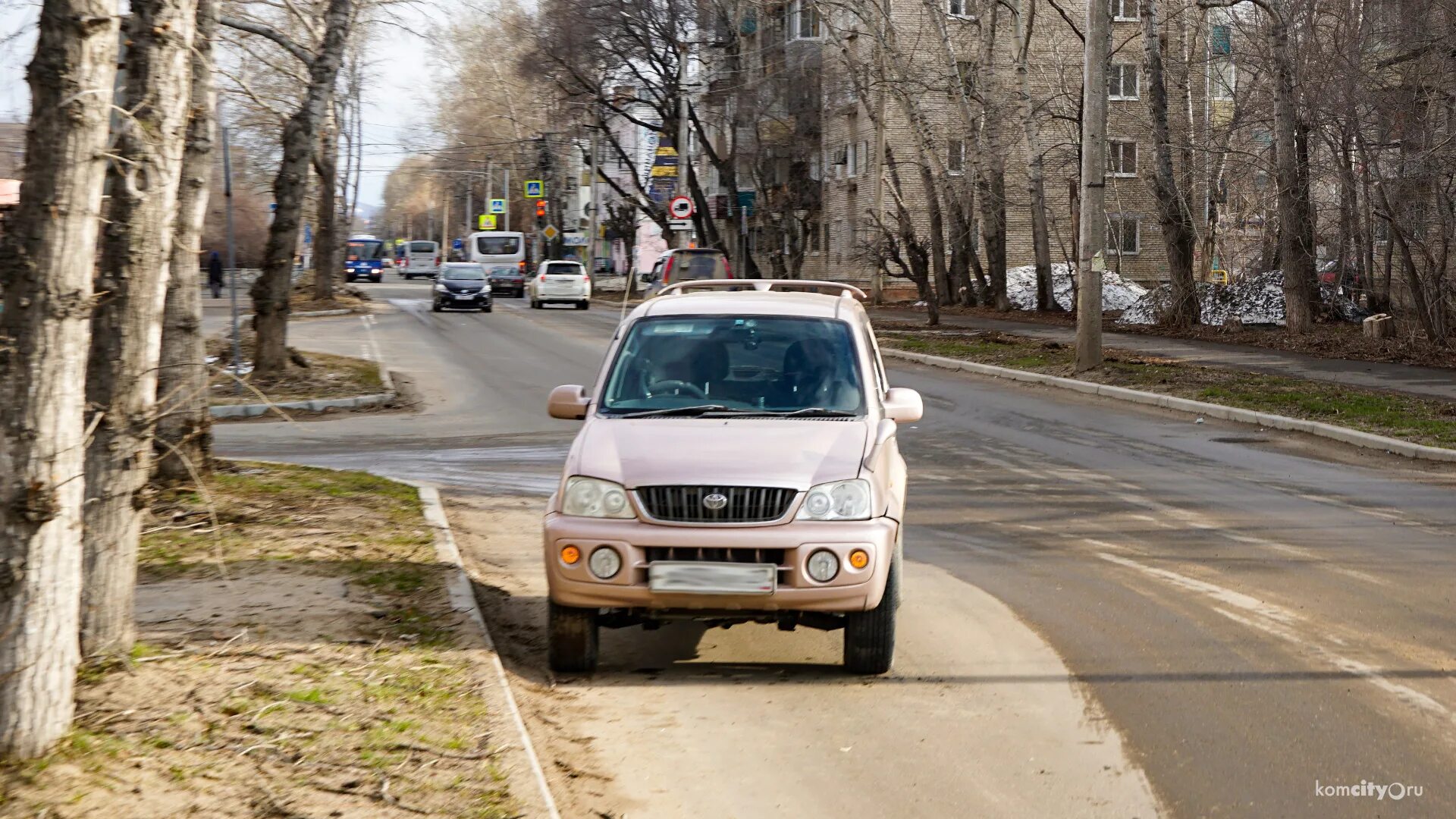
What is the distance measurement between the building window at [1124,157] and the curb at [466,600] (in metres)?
43.9

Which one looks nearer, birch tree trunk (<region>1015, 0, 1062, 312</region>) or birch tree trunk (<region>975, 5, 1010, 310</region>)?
birch tree trunk (<region>1015, 0, 1062, 312</region>)

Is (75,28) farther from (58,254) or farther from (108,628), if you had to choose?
(108,628)

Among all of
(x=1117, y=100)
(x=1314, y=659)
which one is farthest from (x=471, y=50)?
(x=1314, y=659)

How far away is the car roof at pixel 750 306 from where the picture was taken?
7.69m

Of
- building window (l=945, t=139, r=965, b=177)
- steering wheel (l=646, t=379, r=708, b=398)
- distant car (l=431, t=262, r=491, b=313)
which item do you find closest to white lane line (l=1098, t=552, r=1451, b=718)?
steering wheel (l=646, t=379, r=708, b=398)

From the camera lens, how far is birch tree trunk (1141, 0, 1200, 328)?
30513 millimetres

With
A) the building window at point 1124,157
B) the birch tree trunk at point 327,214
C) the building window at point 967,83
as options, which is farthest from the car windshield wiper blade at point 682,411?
the building window at point 1124,157

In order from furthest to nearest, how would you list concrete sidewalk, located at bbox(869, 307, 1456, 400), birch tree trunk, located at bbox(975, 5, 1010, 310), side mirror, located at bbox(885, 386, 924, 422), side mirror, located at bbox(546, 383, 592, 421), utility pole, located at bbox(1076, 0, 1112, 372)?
birch tree trunk, located at bbox(975, 5, 1010, 310)
utility pole, located at bbox(1076, 0, 1112, 372)
concrete sidewalk, located at bbox(869, 307, 1456, 400)
side mirror, located at bbox(546, 383, 592, 421)
side mirror, located at bbox(885, 386, 924, 422)

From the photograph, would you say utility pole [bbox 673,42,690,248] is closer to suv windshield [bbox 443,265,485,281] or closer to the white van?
suv windshield [bbox 443,265,485,281]

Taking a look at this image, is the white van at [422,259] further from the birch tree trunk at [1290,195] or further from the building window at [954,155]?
the birch tree trunk at [1290,195]

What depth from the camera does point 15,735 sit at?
15.0ft

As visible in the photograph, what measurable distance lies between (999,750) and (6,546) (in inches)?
133

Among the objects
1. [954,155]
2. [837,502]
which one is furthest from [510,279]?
[837,502]

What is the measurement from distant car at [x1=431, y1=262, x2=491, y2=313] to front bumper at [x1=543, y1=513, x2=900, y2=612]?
131ft
